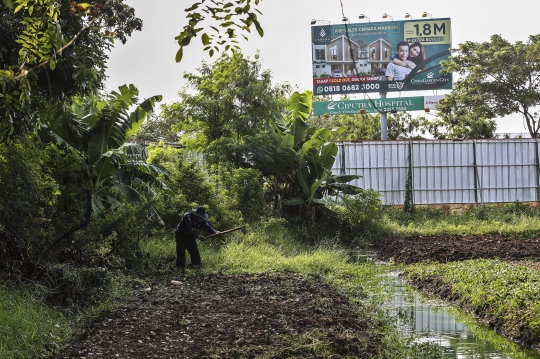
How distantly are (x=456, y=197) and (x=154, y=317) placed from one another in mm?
16778

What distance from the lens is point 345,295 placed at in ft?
34.2

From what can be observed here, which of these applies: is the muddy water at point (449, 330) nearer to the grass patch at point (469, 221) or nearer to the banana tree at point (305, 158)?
the banana tree at point (305, 158)

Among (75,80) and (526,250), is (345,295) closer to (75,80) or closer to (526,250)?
(75,80)

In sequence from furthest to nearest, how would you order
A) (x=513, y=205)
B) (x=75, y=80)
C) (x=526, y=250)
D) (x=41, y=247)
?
(x=513, y=205) < (x=526, y=250) < (x=41, y=247) < (x=75, y=80)

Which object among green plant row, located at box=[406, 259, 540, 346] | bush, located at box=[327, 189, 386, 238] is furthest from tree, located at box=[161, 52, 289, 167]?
green plant row, located at box=[406, 259, 540, 346]

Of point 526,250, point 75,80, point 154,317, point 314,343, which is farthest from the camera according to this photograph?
point 526,250

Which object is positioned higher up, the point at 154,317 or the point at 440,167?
the point at 440,167

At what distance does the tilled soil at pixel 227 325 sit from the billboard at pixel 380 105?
19643 millimetres

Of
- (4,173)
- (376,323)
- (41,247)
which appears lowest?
(376,323)

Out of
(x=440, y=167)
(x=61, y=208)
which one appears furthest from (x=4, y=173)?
(x=440, y=167)

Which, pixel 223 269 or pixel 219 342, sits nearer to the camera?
pixel 219 342

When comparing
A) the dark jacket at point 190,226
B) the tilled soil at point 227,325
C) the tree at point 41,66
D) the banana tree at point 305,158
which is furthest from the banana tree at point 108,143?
the banana tree at point 305,158

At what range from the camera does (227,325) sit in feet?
25.7

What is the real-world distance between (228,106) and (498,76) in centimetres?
1321
